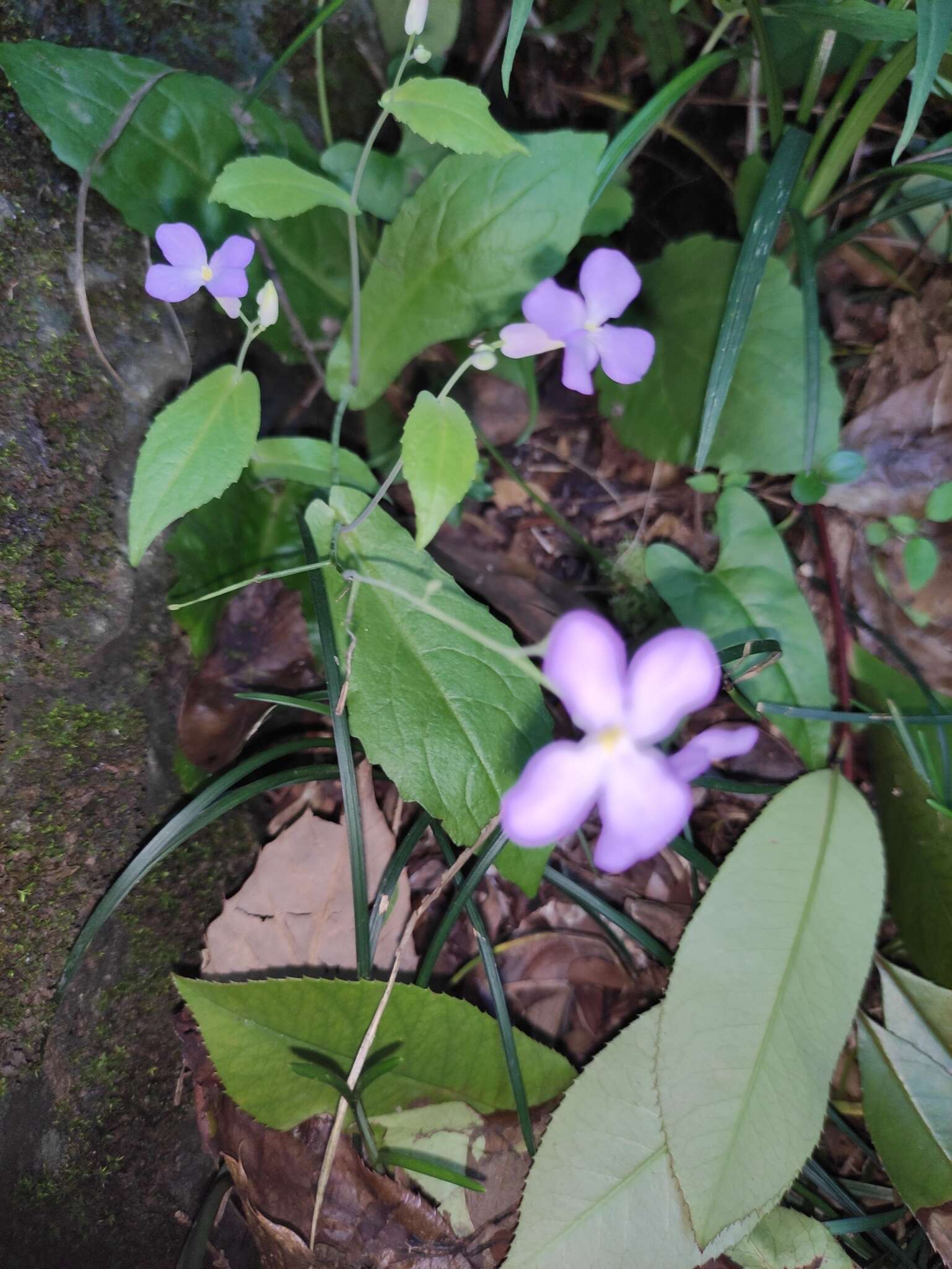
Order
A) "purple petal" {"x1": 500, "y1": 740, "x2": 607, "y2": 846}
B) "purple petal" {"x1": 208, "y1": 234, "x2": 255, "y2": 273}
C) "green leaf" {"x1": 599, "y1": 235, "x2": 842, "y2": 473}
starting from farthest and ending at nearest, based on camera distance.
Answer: "green leaf" {"x1": 599, "y1": 235, "x2": 842, "y2": 473} → "purple petal" {"x1": 208, "y1": 234, "x2": 255, "y2": 273} → "purple petal" {"x1": 500, "y1": 740, "x2": 607, "y2": 846}

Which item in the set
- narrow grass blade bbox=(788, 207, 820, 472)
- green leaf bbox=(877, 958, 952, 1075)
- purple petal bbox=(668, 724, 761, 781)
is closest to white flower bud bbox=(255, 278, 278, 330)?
purple petal bbox=(668, 724, 761, 781)

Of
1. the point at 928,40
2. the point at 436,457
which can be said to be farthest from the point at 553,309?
the point at 928,40

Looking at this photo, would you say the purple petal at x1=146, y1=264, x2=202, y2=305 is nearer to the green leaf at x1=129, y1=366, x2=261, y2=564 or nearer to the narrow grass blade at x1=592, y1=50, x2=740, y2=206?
the green leaf at x1=129, y1=366, x2=261, y2=564

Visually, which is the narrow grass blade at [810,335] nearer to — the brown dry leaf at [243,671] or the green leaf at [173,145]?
the green leaf at [173,145]

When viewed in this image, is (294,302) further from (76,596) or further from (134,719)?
(134,719)

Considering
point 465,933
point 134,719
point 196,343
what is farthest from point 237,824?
point 196,343

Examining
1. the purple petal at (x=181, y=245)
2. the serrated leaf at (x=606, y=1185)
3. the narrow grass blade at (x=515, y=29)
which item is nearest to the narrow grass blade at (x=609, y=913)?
the serrated leaf at (x=606, y=1185)

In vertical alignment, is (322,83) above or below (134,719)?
above
